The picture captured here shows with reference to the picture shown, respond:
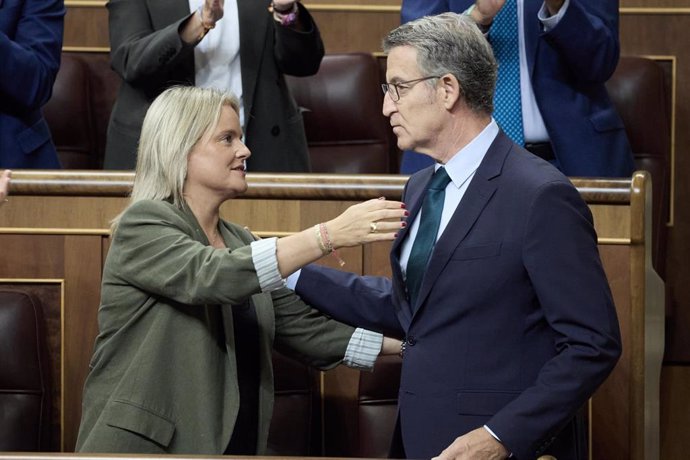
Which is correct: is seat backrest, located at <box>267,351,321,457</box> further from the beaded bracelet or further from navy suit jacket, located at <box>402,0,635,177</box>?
navy suit jacket, located at <box>402,0,635,177</box>

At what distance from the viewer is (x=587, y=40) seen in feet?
6.56

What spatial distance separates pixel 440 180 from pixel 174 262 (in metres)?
0.32

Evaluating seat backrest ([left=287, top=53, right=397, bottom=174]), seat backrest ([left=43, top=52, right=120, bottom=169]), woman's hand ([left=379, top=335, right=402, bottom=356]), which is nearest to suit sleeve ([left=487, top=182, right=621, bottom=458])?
woman's hand ([left=379, top=335, right=402, bottom=356])

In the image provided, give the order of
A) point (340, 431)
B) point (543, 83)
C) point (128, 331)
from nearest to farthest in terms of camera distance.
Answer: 1. point (128, 331)
2. point (340, 431)
3. point (543, 83)

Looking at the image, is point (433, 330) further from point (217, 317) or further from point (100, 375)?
point (100, 375)

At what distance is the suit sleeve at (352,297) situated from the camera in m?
1.61

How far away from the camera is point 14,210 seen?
75.0 inches

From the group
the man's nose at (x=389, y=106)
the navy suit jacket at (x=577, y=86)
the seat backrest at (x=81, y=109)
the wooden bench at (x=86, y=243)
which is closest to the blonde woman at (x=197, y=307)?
the man's nose at (x=389, y=106)

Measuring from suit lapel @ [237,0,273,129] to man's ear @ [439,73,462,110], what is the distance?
2.53 feet

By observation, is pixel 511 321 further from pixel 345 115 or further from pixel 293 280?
pixel 345 115

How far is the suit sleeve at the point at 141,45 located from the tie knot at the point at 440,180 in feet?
2.40

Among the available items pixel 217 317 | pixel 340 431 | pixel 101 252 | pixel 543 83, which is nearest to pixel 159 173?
pixel 217 317

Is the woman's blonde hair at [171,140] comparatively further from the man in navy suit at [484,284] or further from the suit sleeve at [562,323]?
the suit sleeve at [562,323]

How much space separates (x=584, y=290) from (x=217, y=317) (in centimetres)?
47
